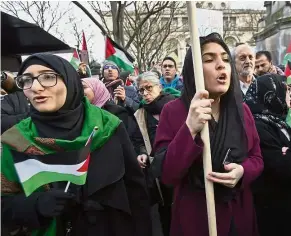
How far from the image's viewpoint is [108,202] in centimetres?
199

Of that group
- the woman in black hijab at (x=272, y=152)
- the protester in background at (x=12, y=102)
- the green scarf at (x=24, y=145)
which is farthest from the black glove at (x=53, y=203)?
the woman in black hijab at (x=272, y=152)

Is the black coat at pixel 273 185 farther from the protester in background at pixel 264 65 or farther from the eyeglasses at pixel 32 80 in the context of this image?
the protester in background at pixel 264 65

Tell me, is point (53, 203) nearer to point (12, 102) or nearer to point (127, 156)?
point (127, 156)

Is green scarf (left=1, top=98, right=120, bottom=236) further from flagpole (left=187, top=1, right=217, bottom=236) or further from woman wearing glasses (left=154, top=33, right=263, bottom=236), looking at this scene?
flagpole (left=187, top=1, right=217, bottom=236)

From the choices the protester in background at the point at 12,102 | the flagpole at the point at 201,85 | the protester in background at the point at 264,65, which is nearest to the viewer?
the flagpole at the point at 201,85

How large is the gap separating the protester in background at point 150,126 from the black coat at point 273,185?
974 mm

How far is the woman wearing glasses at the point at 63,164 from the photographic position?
1829mm

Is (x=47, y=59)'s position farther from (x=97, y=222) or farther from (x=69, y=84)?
(x=97, y=222)

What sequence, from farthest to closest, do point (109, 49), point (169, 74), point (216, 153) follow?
point (109, 49), point (169, 74), point (216, 153)

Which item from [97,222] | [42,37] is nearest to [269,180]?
[97,222]

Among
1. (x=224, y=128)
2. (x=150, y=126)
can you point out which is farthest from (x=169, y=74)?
(x=224, y=128)

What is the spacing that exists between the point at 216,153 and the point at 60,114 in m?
0.86

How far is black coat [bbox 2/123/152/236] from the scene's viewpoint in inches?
73.7

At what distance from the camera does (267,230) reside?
8.50 feet
